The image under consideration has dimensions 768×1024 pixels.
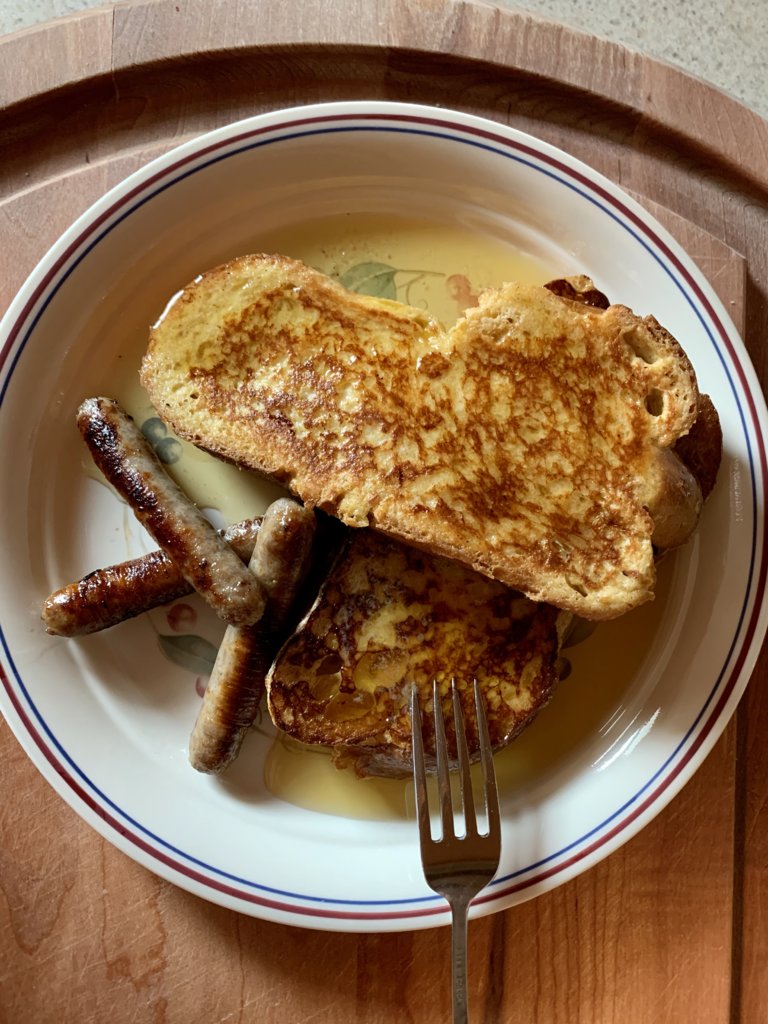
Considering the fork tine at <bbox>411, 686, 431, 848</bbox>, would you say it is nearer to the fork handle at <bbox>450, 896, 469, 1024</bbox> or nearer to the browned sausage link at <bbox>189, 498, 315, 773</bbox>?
the fork handle at <bbox>450, 896, 469, 1024</bbox>

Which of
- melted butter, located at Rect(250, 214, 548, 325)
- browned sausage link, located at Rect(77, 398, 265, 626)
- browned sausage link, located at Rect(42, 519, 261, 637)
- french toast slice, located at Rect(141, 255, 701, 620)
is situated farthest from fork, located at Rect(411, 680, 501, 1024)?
melted butter, located at Rect(250, 214, 548, 325)

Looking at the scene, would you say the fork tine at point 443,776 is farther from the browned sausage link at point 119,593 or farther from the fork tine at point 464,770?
the browned sausage link at point 119,593

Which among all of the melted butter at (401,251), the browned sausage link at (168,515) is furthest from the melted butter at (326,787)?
the melted butter at (401,251)

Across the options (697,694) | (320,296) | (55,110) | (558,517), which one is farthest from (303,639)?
(55,110)

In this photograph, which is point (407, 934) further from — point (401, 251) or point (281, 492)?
point (401, 251)

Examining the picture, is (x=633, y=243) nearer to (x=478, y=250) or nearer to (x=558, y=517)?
(x=478, y=250)

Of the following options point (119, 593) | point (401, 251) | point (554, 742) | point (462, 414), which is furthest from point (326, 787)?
point (401, 251)
